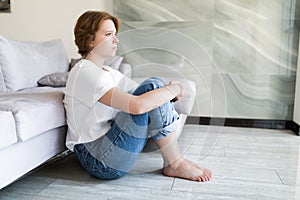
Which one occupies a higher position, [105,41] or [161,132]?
[105,41]

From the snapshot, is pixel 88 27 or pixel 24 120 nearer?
pixel 24 120

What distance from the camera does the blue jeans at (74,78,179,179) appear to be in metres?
1.28

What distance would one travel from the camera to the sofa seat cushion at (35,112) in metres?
1.14

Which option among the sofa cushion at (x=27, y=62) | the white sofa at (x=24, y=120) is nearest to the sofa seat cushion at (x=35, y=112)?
the white sofa at (x=24, y=120)

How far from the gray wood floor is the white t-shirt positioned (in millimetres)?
231

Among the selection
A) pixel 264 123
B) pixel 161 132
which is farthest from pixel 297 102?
pixel 161 132

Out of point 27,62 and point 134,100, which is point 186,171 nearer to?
point 134,100

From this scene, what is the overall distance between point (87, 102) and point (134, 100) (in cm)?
20

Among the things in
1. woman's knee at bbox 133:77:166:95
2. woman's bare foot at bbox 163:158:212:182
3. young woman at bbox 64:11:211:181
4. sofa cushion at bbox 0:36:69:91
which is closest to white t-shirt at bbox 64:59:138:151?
young woman at bbox 64:11:211:181

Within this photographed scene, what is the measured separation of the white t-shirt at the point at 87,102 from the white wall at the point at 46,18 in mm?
1806

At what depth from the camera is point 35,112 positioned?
47.8 inches

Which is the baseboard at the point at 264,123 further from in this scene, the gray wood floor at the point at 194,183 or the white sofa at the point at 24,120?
the white sofa at the point at 24,120

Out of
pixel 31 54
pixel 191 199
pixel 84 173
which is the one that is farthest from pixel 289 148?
pixel 31 54

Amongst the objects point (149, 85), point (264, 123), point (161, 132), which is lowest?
point (264, 123)
